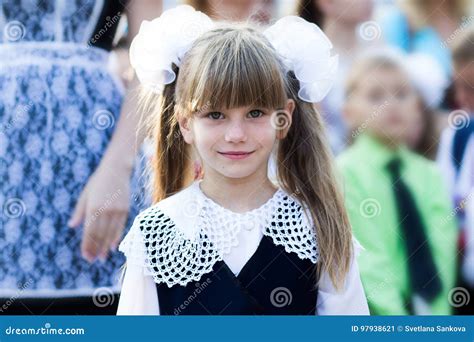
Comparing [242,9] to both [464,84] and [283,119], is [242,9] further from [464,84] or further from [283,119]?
[464,84]

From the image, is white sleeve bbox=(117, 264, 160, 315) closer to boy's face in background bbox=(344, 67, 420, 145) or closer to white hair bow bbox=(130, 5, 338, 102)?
white hair bow bbox=(130, 5, 338, 102)

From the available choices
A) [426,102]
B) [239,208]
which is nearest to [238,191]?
[239,208]

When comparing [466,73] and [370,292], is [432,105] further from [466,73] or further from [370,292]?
[370,292]

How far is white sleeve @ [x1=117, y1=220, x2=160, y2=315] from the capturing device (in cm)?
201

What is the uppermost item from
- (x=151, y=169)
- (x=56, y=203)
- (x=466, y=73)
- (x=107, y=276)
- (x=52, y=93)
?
(x=466, y=73)

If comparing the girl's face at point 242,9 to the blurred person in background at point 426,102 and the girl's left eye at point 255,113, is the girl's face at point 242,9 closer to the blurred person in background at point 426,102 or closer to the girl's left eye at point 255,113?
the blurred person in background at point 426,102

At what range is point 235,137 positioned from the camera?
1990mm

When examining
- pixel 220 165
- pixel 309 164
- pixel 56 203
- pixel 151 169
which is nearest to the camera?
pixel 220 165

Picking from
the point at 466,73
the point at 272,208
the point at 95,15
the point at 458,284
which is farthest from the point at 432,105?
the point at 95,15

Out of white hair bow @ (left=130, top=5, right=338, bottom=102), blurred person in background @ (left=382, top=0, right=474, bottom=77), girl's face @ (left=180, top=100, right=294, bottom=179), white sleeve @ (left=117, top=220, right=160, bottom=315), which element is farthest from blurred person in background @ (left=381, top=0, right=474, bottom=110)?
white sleeve @ (left=117, top=220, right=160, bottom=315)

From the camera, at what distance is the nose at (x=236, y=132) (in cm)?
199

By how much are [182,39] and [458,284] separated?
49.1 inches

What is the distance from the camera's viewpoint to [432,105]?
2.61m

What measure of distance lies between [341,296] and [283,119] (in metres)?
0.48
